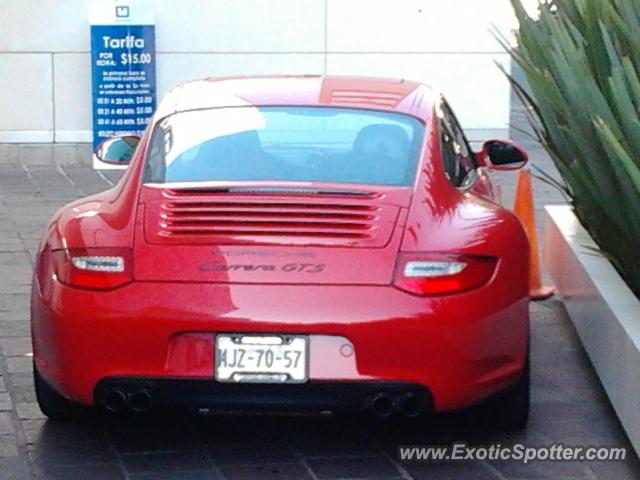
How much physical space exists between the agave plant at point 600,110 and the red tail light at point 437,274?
0.82 m

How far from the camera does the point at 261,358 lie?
469 centimetres

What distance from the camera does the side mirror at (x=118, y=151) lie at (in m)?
6.58

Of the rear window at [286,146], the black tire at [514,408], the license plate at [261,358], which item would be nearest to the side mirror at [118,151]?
the rear window at [286,146]

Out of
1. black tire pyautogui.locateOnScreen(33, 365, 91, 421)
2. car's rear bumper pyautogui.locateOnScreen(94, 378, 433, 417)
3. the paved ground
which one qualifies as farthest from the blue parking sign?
car's rear bumper pyautogui.locateOnScreen(94, 378, 433, 417)

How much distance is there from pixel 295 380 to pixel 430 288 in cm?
58

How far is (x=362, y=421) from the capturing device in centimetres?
563

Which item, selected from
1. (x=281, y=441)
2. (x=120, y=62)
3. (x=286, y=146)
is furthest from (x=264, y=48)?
(x=281, y=441)

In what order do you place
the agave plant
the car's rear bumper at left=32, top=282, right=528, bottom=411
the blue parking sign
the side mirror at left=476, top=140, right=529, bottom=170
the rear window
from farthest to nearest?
the blue parking sign
the side mirror at left=476, top=140, right=529, bottom=170
the agave plant
the rear window
the car's rear bumper at left=32, top=282, right=528, bottom=411

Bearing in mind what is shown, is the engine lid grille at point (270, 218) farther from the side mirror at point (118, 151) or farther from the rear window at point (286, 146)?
the side mirror at point (118, 151)

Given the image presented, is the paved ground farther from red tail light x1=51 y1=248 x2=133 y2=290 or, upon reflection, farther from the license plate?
red tail light x1=51 y1=248 x2=133 y2=290

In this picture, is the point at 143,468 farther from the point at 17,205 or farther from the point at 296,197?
A: the point at 17,205

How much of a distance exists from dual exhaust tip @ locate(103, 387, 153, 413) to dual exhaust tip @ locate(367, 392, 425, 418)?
788 millimetres

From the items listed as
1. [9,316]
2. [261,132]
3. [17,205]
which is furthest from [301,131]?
[17,205]

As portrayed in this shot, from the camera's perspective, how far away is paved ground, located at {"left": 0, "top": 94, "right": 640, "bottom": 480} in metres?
5.00
